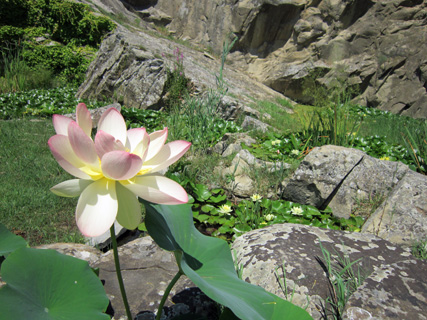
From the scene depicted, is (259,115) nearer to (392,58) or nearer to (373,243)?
(373,243)

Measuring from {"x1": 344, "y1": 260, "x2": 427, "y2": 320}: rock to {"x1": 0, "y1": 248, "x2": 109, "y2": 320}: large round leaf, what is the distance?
0.93 m

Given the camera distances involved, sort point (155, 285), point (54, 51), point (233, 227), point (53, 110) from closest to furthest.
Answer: point (155, 285) < point (233, 227) < point (53, 110) < point (54, 51)

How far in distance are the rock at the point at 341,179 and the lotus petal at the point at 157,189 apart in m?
2.36

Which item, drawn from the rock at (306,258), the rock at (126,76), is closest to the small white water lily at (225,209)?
the rock at (306,258)

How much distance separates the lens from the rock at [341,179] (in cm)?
274

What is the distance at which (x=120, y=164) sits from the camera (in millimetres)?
574

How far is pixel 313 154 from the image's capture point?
9.41 feet

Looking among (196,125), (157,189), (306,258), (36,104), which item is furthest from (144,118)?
(157,189)

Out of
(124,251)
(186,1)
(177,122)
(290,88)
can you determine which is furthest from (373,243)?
(186,1)

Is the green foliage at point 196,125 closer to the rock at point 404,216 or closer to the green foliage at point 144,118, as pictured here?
the green foliage at point 144,118

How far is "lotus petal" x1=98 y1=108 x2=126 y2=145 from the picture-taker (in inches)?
28.6

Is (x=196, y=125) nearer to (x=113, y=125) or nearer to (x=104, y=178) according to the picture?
(x=113, y=125)

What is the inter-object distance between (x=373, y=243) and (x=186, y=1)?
15183mm

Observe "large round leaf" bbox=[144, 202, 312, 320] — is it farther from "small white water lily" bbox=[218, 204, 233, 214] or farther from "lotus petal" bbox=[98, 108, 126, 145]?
"small white water lily" bbox=[218, 204, 233, 214]
